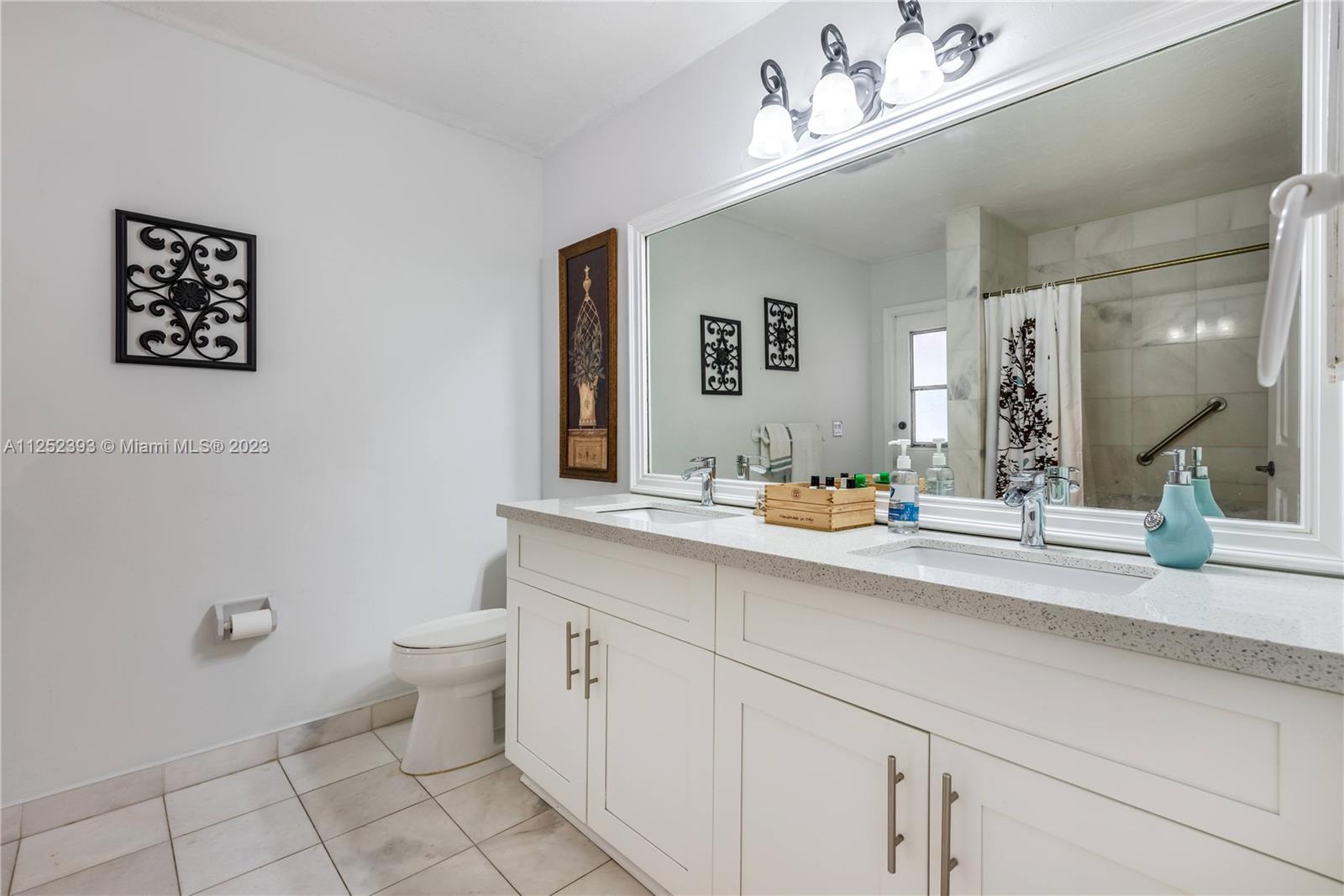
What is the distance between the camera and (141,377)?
75.2 inches

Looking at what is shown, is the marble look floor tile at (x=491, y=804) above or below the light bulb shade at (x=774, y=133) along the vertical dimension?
below

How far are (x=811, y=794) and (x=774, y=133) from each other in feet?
5.40

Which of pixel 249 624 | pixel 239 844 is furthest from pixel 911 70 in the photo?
pixel 239 844

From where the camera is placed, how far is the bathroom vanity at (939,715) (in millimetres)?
707

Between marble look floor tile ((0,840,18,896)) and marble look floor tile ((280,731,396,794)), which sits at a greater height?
marble look floor tile ((280,731,396,794))

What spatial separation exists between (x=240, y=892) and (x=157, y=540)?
1.06m

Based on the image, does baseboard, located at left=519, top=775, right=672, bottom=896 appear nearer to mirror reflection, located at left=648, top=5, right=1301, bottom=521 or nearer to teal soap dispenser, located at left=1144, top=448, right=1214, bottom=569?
mirror reflection, located at left=648, top=5, right=1301, bottom=521

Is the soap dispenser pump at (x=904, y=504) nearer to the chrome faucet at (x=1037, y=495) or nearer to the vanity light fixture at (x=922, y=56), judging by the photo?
the chrome faucet at (x=1037, y=495)

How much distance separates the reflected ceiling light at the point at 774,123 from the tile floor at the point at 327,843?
2.00 m

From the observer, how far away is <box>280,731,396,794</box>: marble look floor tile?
2025 millimetres

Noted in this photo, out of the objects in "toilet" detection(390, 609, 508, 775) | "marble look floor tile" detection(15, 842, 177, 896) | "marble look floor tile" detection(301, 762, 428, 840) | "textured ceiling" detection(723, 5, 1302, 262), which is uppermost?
"textured ceiling" detection(723, 5, 1302, 262)

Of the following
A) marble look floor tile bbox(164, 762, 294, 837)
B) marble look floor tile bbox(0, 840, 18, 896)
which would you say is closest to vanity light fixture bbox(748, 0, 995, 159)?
marble look floor tile bbox(164, 762, 294, 837)

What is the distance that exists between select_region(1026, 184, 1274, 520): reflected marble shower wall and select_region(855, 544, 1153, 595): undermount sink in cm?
18

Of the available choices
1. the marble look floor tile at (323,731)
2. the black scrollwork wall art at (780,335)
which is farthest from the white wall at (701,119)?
the marble look floor tile at (323,731)
